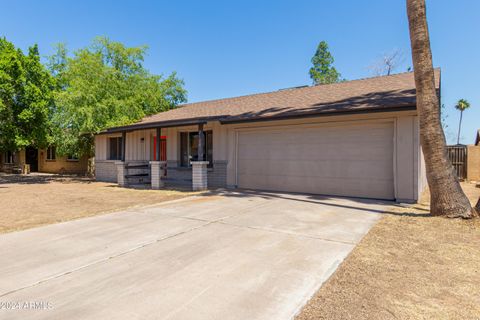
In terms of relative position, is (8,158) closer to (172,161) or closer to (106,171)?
(106,171)

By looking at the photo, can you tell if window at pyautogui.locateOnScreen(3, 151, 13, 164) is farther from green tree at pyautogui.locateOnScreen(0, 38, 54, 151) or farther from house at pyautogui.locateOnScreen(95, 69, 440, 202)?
house at pyautogui.locateOnScreen(95, 69, 440, 202)

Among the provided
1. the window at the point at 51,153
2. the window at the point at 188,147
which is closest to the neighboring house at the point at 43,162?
the window at the point at 51,153

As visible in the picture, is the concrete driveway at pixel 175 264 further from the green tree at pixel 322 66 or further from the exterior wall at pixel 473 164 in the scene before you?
the green tree at pixel 322 66

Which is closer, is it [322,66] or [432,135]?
[432,135]

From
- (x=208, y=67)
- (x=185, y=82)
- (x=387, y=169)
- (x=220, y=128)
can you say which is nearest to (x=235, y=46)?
(x=208, y=67)

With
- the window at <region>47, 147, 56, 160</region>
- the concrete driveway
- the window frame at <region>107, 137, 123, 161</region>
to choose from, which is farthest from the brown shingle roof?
the window at <region>47, 147, 56, 160</region>

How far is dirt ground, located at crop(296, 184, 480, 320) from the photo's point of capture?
2.55m

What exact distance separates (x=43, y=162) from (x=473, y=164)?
109 feet

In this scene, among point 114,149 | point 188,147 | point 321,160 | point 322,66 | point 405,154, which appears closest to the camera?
point 405,154

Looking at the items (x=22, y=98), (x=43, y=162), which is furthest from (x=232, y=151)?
(x=43, y=162)

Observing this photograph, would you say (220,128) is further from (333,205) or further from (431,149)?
(431,149)

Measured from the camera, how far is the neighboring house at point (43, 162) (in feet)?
76.9

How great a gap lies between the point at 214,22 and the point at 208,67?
5.33 meters

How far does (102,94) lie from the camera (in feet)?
54.4
